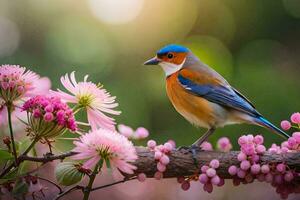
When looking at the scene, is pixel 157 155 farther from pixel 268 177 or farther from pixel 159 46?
pixel 159 46

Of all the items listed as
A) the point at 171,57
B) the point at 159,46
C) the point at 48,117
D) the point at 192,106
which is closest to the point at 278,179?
the point at 48,117

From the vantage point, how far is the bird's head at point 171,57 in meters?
2.57

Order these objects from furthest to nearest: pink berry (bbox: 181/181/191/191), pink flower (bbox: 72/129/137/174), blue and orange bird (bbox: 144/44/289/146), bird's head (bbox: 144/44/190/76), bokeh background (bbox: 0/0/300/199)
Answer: bokeh background (bbox: 0/0/300/199) < bird's head (bbox: 144/44/190/76) < blue and orange bird (bbox: 144/44/289/146) < pink berry (bbox: 181/181/191/191) < pink flower (bbox: 72/129/137/174)

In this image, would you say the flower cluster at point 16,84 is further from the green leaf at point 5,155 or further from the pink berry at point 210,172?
the pink berry at point 210,172

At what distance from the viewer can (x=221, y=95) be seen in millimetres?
2338

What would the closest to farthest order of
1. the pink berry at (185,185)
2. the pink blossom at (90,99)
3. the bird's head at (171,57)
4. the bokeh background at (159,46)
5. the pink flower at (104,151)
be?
the pink flower at (104,151)
the pink blossom at (90,99)
the pink berry at (185,185)
the bird's head at (171,57)
the bokeh background at (159,46)

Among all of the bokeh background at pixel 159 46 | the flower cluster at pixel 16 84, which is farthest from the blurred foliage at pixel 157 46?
the flower cluster at pixel 16 84

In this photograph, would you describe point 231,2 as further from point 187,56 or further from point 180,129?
point 187,56

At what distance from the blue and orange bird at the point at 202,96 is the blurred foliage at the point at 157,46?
2.04ft

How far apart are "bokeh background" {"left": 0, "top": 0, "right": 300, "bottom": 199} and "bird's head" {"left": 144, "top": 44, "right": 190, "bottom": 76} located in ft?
1.67

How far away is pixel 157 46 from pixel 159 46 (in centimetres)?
2

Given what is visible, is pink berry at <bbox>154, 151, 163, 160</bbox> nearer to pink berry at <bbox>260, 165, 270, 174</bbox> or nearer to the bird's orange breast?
pink berry at <bbox>260, 165, 270, 174</bbox>

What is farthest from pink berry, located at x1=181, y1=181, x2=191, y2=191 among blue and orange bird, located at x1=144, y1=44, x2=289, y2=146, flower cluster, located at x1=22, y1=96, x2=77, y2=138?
blue and orange bird, located at x1=144, y1=44, x2=289, y2=146

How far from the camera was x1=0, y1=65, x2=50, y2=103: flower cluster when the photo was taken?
114 cm
